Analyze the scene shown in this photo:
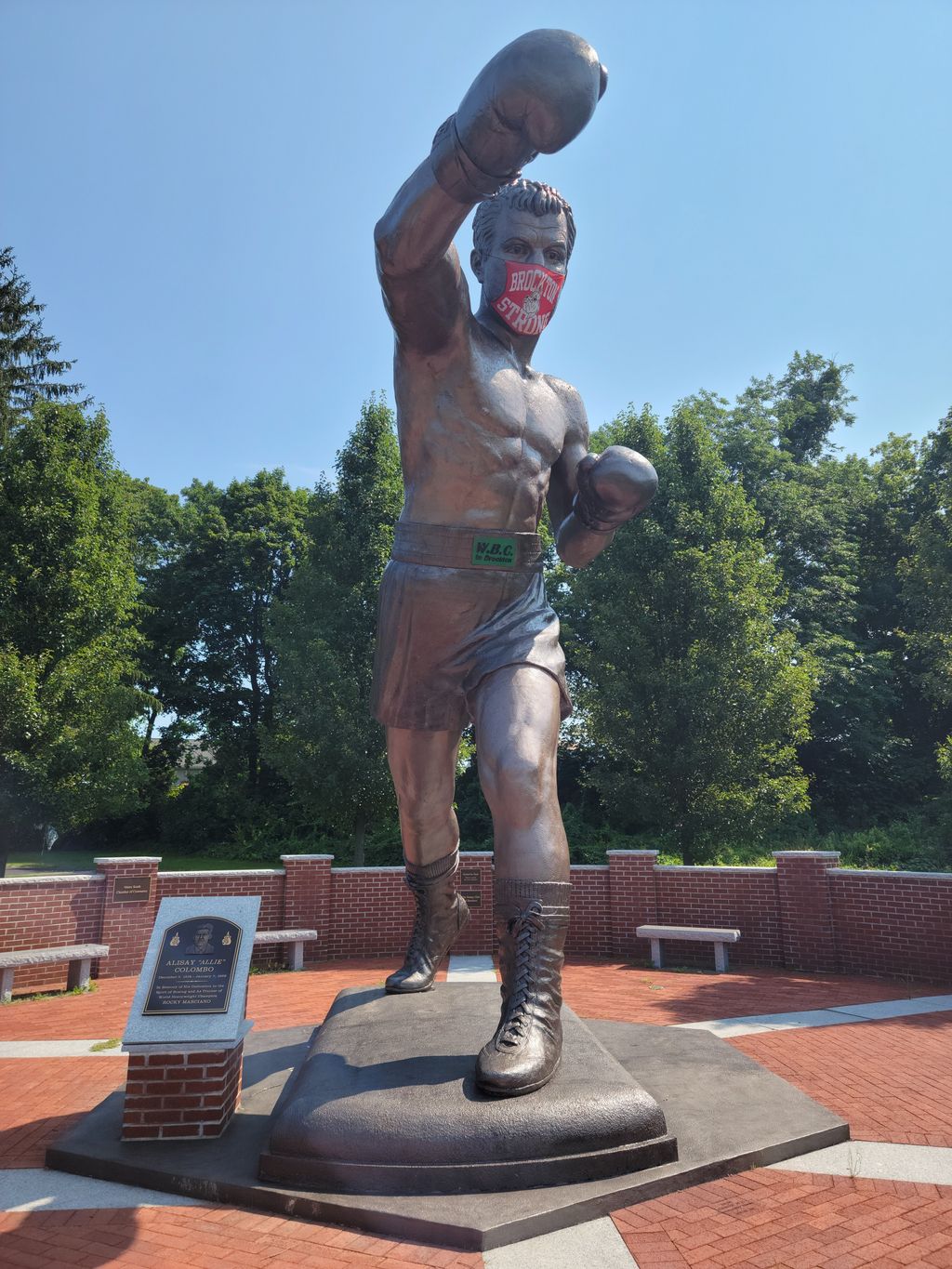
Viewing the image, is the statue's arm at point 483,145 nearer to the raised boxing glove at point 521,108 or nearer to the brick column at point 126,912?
the raised boxing glove at point 521,108

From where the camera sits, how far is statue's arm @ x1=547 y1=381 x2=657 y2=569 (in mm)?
3848

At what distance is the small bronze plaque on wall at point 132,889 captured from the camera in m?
9.71

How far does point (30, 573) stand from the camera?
47.7ft

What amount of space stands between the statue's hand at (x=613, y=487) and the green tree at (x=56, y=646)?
39.4ft

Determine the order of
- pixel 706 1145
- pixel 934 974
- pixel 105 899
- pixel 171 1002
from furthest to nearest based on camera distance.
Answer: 1. pixel 105 899
2. pixel 934 974
3. pixel 171 1002
4. pixel 706 1145

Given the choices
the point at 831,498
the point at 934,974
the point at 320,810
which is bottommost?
the point at 934,974

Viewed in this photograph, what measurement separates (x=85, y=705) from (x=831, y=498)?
66.0 feet

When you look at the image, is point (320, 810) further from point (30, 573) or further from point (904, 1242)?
point (904, 1242)

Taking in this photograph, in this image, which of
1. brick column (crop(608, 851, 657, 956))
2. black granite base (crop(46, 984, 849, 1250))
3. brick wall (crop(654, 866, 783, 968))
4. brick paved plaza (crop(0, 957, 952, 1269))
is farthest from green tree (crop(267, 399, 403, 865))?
black granite base (crop(46, 984, 849, 1250))

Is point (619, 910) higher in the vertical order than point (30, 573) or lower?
lower

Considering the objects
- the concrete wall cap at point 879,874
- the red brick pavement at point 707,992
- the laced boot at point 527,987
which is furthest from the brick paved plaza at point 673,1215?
the concrete wall cap at point 879,874

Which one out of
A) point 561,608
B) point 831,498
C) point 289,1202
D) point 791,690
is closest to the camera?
point 289,1202

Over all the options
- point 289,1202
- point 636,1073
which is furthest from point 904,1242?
point 289,1202

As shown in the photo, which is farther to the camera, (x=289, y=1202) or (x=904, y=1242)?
(x=289, y=1202)
